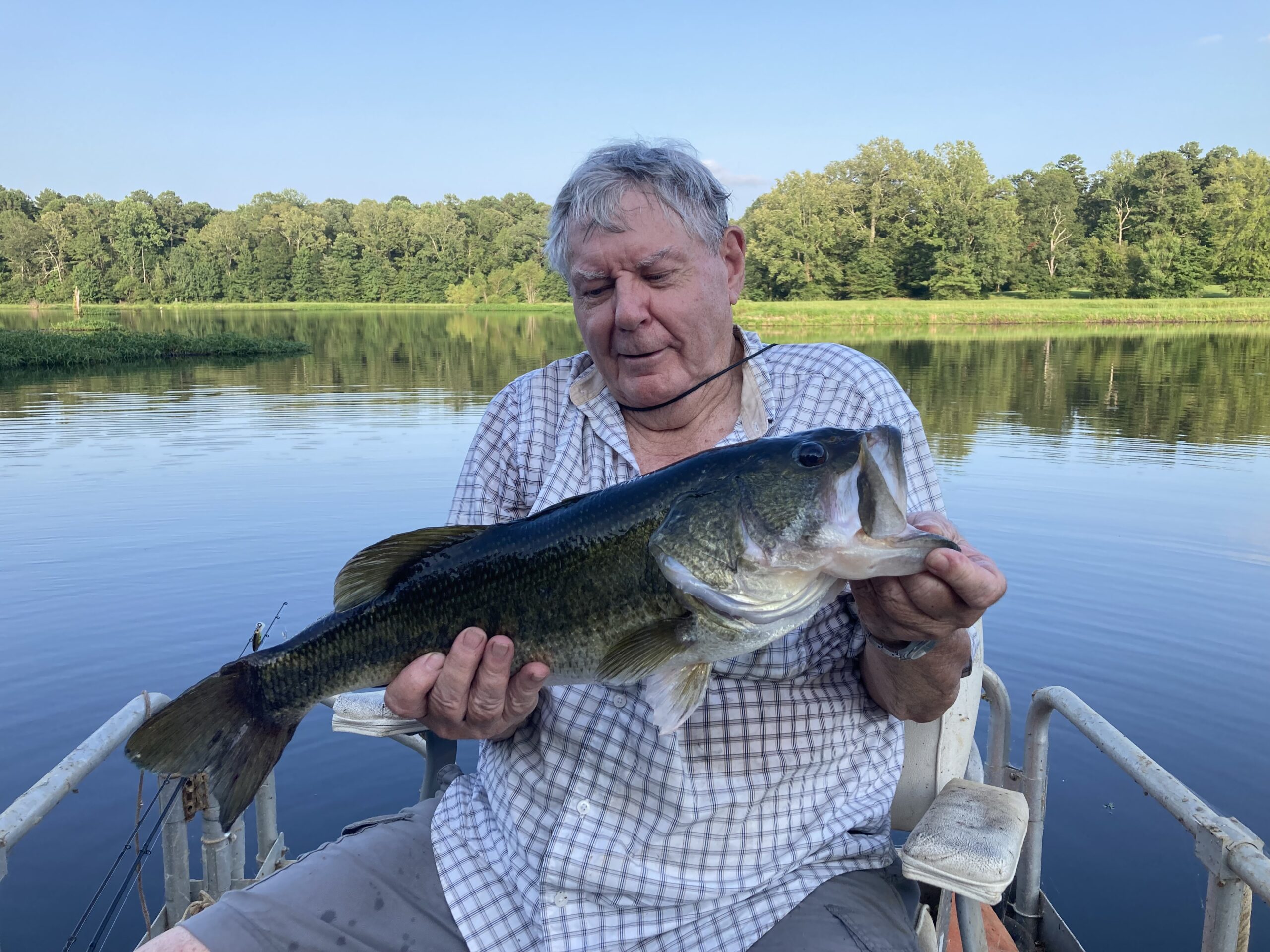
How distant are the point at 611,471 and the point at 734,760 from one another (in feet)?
3.03

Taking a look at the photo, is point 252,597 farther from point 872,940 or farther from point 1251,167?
point 1251,167

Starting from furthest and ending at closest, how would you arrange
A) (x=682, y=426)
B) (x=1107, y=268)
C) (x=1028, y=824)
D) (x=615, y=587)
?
(x=1107, y=268) < (x=1028, y=824) < (x=682, y=426) < (x=615, y=587)

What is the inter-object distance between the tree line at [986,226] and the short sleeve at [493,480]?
79.8m

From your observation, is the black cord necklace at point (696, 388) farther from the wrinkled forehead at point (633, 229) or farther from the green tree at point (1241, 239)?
the green tree at point (1241, 239)

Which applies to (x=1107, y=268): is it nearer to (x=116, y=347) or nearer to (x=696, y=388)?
(x=116, y=347)

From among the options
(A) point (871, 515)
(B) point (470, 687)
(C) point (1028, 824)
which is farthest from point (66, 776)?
(C) point (1028, 824)

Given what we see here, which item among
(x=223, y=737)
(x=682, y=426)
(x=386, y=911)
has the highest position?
(x=682, y=426)

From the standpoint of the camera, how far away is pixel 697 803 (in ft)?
7.52

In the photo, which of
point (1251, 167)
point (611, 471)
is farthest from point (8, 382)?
point (1251, 167)

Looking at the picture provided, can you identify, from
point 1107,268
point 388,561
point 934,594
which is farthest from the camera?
point 1107,268

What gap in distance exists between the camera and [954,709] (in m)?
2.65

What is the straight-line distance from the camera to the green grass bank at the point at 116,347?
35625 millimetres

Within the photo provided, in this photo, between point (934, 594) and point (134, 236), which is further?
point (134, 236)

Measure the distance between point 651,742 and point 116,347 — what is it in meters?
43.3
